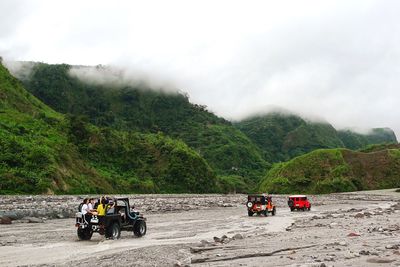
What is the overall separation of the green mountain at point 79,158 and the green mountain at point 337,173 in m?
20.6

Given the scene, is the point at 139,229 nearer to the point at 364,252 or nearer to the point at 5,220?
the point at 364,252

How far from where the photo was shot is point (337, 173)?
12594 centimetres

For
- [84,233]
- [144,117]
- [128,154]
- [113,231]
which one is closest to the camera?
[113,231]

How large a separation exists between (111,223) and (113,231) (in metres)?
0.40

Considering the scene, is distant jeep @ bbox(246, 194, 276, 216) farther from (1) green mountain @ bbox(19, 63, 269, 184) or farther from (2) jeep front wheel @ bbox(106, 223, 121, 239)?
(1) green mountain @ bbox(19, 63, 269, 184)

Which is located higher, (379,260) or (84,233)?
(84,233)

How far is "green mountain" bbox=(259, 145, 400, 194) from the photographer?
12379 cm

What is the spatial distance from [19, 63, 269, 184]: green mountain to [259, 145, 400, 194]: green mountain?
118 ft

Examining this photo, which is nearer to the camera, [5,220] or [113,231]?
[113,231]

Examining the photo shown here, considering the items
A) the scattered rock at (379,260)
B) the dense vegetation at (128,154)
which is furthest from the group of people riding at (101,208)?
the dense vegetation at (128,154)

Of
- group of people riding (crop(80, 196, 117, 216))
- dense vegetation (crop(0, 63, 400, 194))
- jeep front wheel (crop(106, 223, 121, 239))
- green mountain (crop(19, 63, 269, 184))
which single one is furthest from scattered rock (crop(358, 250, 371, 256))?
green mountain (crop(19, 63, 269, 184))

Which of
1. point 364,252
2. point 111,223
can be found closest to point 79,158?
point 111,223

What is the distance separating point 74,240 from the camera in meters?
22.4

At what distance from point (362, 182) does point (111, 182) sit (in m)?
70.6
